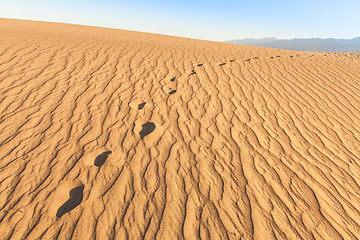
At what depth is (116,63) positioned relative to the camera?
5.63 metres

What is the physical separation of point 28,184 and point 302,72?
698cm

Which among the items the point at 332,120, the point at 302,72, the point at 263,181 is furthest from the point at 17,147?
the point at 302,72

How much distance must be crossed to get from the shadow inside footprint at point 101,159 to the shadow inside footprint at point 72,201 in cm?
36

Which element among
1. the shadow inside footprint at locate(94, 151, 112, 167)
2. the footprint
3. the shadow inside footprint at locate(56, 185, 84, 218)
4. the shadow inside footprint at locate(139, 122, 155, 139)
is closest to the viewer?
the shadow inside footprint at locate(56, 185, 84, 218)

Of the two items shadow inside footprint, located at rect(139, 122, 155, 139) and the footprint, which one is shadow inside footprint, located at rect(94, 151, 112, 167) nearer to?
shadow inside footprint, located at rect(139, 122, 155, 139)

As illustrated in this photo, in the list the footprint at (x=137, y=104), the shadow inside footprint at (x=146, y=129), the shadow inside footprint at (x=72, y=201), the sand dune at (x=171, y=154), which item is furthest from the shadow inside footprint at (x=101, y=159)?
the footprint at (x=137, y=104)


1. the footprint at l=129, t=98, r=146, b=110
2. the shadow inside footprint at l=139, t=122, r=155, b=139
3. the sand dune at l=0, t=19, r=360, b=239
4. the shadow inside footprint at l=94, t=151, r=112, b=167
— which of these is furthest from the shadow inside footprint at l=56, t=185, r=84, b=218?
the footprint at l=129, t=98, r=146, b=110

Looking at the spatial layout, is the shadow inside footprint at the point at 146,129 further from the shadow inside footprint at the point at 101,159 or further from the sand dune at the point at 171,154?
the shadow inside footprint at the point at 101,159

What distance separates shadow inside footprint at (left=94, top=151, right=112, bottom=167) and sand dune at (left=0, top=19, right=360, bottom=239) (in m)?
0.01

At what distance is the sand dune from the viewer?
202 centimetres

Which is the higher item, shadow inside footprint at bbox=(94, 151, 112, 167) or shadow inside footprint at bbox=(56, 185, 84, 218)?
shadow inside footprint at bbox=(94, 151, 112, 167)

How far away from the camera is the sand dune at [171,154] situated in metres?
2.02

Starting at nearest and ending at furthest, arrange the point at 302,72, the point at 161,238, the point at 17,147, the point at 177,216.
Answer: the point at 161,238, the point at 177,216, the point at 17,147, the point at 302,72

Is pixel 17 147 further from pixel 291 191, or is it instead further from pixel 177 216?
pixel 291 191
